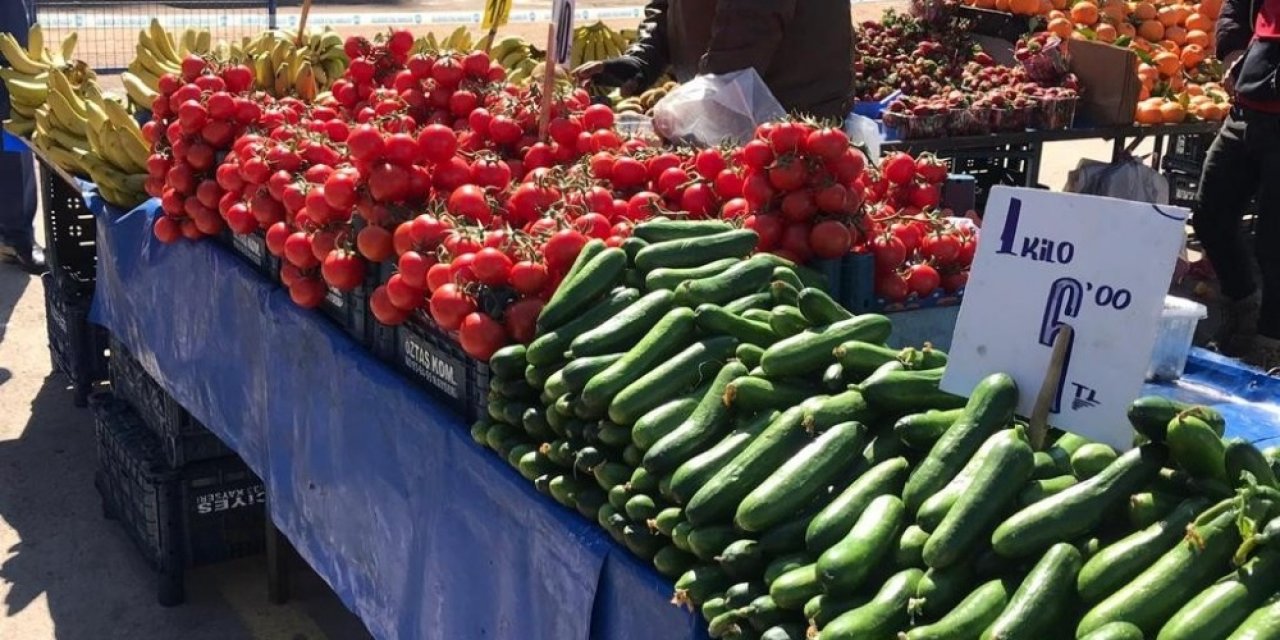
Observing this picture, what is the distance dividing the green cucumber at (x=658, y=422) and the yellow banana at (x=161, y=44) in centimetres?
481

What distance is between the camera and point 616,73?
20.4 feet

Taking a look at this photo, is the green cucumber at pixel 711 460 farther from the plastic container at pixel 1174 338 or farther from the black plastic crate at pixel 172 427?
the black plastic crate at pixel 172 427

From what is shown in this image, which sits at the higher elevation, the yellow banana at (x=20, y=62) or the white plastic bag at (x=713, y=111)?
the white plastic bag at (x=713, y=111)

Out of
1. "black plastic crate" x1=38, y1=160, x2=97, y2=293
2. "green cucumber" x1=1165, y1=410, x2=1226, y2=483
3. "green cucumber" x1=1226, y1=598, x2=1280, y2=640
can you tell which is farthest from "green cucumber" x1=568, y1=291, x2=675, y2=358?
"black plastic crate" x1=38, y1=160, x2=97, y2=293

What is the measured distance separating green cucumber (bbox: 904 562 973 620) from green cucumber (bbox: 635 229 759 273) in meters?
1.19

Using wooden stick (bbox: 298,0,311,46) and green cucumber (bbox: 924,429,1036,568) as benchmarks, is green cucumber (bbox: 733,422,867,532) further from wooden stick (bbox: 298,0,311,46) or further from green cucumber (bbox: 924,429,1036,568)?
wooden stick (bbox: 298,0,311,46)

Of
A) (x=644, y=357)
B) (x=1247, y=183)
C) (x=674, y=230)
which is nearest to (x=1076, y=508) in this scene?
(x=644, y=357)

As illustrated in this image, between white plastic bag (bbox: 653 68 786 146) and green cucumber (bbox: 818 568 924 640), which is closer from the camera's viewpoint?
green cucumber (bbox: 818 568 924 640)

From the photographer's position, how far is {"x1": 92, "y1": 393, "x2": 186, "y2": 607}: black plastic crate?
16.0ft

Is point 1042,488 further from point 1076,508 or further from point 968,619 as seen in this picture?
point 968,619

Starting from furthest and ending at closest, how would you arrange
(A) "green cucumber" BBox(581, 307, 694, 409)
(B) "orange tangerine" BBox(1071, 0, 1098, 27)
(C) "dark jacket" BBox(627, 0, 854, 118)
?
(B) "orange tangerine" BBox(1071, 0, 1098, 27) → (C) "dark jacket" BBox(627, 0, 854, 118) → (A) "green cucumber" BBox(581, 307, 694, 409)

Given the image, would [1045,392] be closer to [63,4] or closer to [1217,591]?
[1217,591]

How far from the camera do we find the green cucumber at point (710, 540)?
243 cm

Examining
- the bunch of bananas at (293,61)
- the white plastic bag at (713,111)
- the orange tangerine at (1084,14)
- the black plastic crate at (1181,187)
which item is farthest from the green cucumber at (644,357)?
the black plastic crate at (1181,187)
